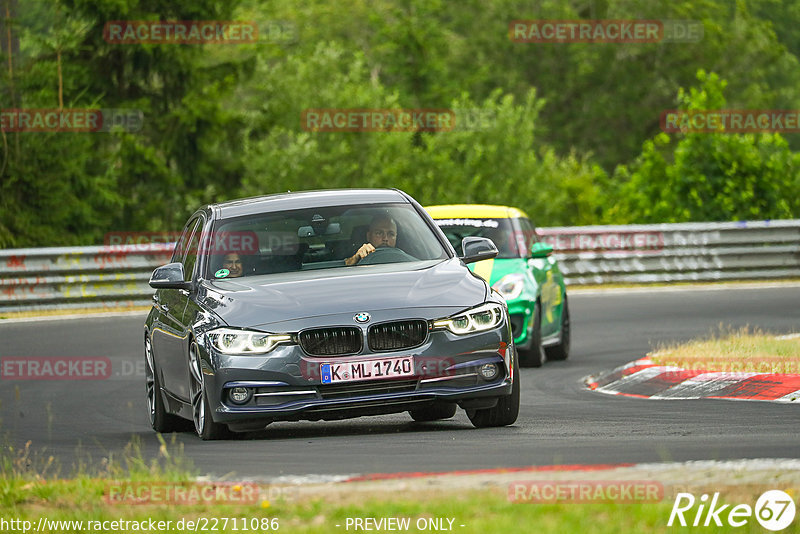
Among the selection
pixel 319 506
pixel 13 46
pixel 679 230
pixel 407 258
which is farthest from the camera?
pixel 13 46

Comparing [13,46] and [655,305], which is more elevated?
[13,46]

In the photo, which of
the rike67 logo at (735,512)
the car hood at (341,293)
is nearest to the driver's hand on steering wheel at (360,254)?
the car hood at (341,293)

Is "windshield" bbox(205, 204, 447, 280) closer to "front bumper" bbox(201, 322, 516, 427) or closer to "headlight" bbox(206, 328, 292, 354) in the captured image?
"headlight" bbox(206, 328, 292, 354)

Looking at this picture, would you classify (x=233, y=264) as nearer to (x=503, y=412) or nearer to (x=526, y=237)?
(x=503, y=412)

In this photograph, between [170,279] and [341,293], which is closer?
[341,293]

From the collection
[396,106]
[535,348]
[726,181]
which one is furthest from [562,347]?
[396,106]

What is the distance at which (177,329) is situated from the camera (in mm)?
10273

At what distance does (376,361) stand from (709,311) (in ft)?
42.6

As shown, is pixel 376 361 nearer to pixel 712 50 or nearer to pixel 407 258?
pixel 407 258

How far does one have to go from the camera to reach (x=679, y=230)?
86.8 feet

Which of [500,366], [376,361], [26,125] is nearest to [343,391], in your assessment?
[376,361]

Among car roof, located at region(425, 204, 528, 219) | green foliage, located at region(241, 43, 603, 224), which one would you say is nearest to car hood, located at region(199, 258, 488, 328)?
car roof, located at region(425, 204, 528, 219)

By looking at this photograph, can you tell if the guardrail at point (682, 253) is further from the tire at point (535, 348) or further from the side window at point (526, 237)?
the tire at point (535, 348)

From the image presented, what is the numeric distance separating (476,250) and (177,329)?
2.08m
